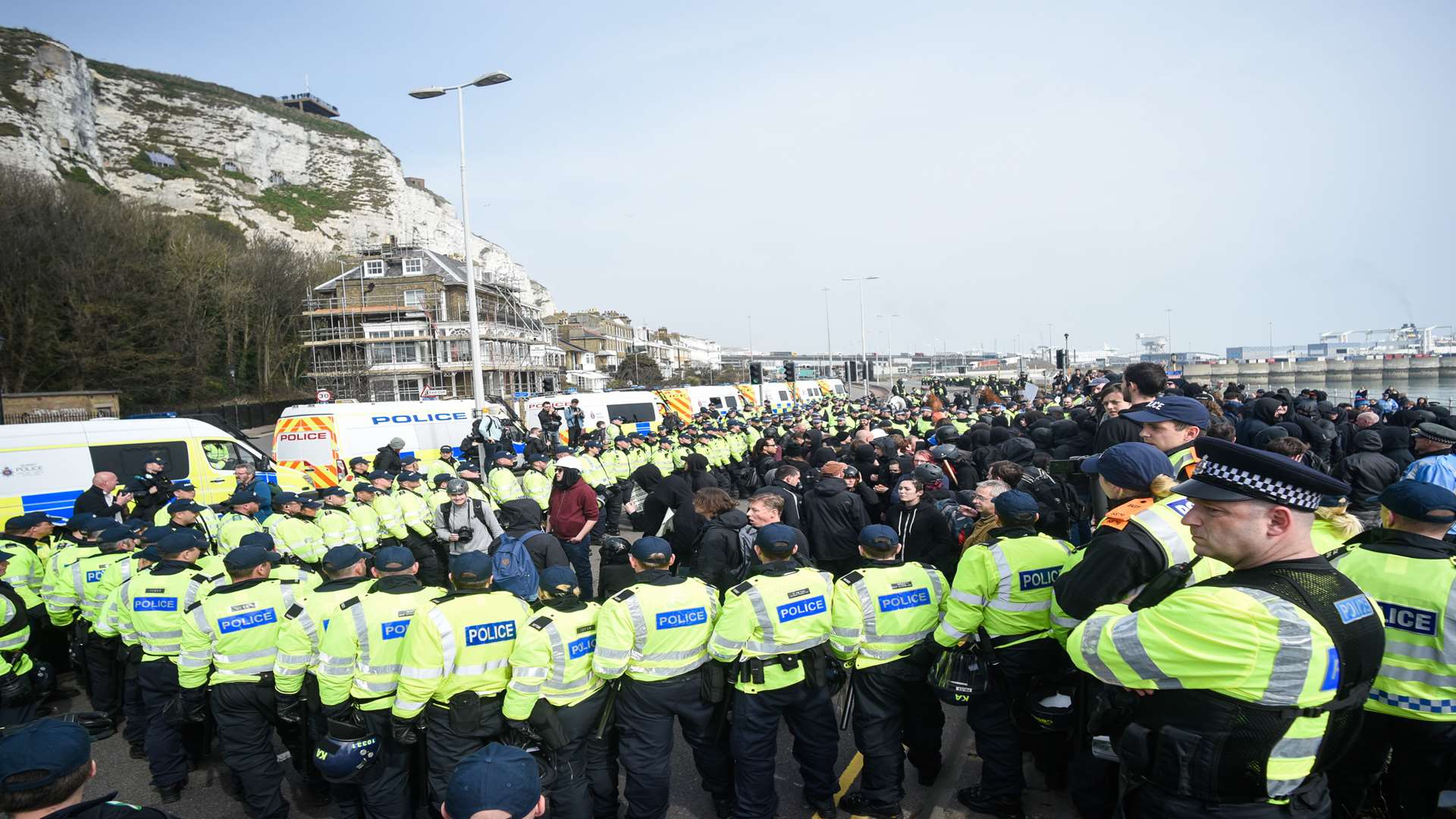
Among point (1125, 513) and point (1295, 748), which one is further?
point (1125, 513)

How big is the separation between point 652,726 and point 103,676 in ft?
18.3

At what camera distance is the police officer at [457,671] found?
13.2ft

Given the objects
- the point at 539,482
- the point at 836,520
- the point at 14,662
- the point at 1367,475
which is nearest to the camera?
the point at 14,662

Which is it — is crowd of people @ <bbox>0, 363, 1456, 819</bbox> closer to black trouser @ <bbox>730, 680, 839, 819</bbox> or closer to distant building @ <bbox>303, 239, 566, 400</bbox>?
black trouser @ <bbox>730, 680, 839, 819</bbox>

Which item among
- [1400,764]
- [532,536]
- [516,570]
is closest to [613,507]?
[532,536]

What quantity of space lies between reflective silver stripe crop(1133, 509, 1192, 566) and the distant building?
52.6m

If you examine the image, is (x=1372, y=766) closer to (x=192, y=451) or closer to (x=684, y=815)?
(x=684, y=815)

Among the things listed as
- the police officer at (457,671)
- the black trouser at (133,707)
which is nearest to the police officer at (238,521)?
the black trouser at (133,707)

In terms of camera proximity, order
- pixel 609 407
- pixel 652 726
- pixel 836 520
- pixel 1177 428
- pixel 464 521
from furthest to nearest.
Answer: pixel 609 407 < pixel 464 521 < pixel 836 520 < pixel 652 726 < pixel 1177 428

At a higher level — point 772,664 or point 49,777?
point 49,777

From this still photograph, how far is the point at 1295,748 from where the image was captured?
2.15 m

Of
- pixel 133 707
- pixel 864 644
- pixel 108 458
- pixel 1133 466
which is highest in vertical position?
pixel 1133 466

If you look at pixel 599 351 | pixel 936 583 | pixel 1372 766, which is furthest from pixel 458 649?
pixel 599 351

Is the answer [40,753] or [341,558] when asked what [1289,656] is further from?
[341,558]
